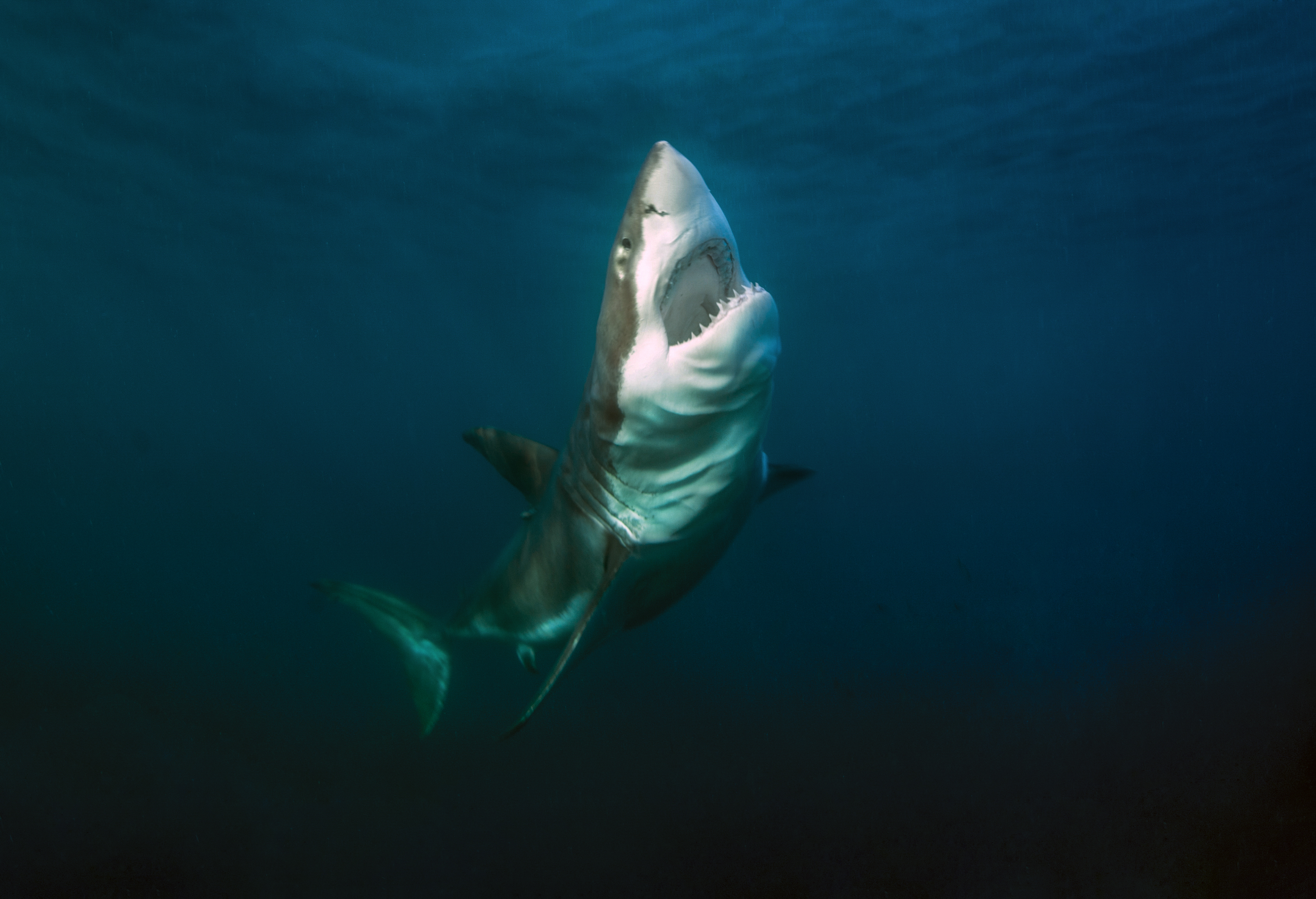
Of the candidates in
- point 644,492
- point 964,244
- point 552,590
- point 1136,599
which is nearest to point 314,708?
point 552,590

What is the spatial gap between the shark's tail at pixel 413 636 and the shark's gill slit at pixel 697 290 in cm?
449

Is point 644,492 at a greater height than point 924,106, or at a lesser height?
lesser

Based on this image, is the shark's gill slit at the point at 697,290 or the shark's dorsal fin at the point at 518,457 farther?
the shark's dorsal fin at the point at 518,457

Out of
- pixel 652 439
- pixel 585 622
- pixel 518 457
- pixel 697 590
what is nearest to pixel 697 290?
pixel 652 439

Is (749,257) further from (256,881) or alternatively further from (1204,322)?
(1204,322)

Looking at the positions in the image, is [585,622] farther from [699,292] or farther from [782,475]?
[782,475]

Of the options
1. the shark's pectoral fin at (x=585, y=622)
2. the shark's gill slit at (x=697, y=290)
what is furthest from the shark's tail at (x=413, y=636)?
the shark's gill slit at (x=697, y=290)

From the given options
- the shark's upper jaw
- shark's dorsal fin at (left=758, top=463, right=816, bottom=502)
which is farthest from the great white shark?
shark's dorsal fin at (left=758, top=463, right=816, bottom=502)

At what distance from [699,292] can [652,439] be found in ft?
2.31

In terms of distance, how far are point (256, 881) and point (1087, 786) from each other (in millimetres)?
9506

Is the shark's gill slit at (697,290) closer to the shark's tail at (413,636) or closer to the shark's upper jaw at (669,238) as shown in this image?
the shark's upper jaw at (669,238)

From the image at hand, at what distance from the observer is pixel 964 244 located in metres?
26.8

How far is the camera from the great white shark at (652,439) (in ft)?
8.89

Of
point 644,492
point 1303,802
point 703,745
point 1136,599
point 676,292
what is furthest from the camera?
point 1136,599
